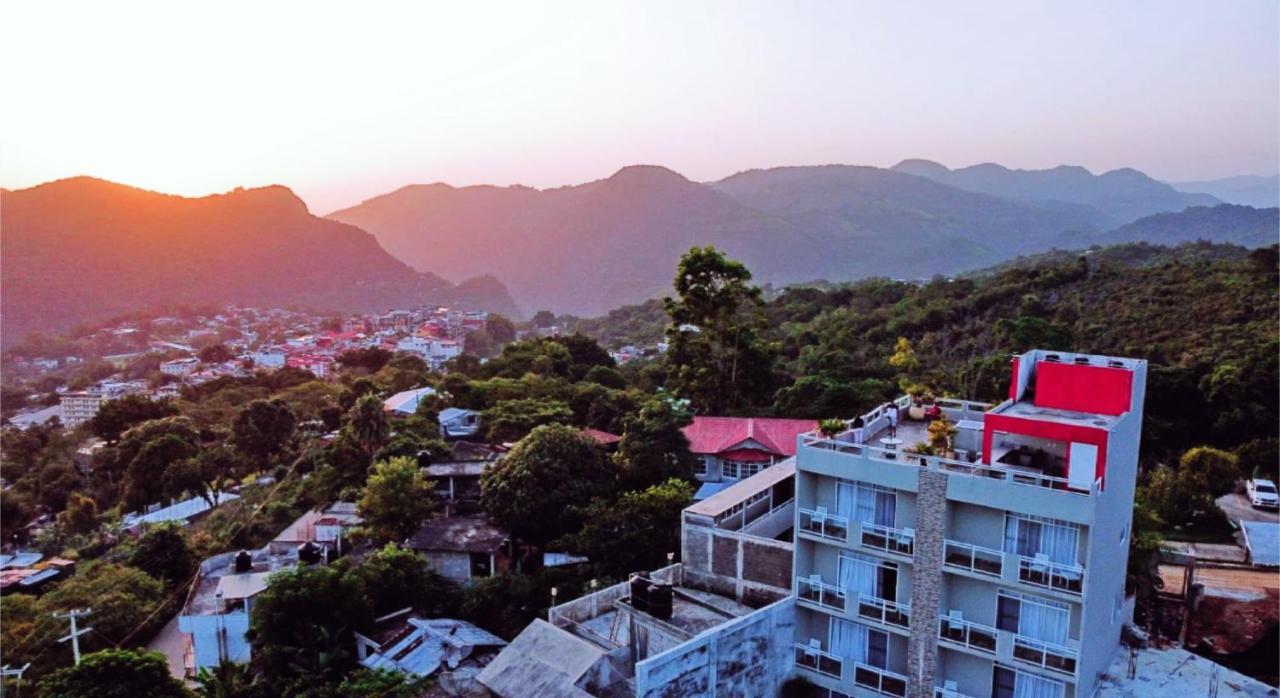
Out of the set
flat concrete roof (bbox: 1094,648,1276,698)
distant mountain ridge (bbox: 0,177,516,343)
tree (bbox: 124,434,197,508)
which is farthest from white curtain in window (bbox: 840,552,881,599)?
distant mountain ridge (bbox: 0,177,516,343)

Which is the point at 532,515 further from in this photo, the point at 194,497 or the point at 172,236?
the point at 172,236

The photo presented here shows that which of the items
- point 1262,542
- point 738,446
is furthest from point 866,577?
point 1262,542

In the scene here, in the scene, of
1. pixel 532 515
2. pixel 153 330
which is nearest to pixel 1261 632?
pixel 532 515

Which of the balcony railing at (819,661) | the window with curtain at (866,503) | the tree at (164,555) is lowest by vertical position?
the tree at (164,555)

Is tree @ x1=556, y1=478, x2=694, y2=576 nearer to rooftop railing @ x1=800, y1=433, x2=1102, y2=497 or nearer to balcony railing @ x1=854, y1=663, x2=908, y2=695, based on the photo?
rooftop railing @ x1=800, y1=433, x2=1102, y2=497

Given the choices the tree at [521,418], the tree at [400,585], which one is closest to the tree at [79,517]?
the tree at [521,418]

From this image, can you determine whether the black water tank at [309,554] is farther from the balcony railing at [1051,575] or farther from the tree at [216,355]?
the tree at [216,355]
